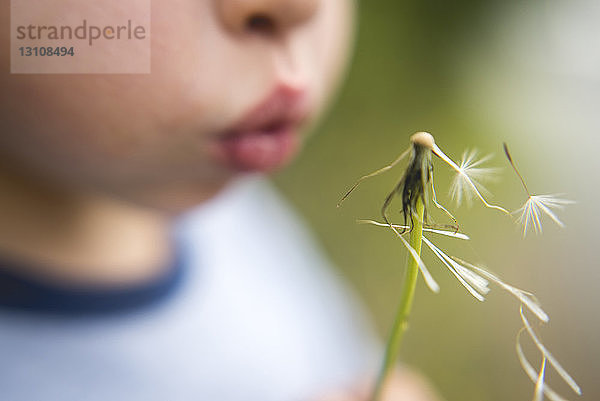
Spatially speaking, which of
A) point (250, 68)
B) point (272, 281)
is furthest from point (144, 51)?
point (272, 281)

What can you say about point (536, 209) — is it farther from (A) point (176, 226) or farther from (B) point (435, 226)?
(A) point (176, 226)

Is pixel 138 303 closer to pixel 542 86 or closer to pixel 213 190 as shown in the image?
pixel 213 190

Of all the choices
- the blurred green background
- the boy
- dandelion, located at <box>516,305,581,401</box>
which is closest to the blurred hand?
the boy

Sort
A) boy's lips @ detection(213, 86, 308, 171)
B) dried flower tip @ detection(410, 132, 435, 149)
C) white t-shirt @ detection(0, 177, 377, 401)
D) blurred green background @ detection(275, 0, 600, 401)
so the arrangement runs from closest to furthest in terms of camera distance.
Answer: dried flower tip @ detection(410, 132, 435, 149), boy's lips @ detection(213, 86, 308, 171), white t-shirt @ detection(0, 177, 377, 401), blurred green background @ detection(275, 0, 600, 401)

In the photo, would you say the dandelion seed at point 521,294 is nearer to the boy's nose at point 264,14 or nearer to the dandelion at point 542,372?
the dandelion at point 542,372

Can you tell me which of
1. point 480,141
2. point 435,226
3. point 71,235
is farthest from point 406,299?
point 480,141

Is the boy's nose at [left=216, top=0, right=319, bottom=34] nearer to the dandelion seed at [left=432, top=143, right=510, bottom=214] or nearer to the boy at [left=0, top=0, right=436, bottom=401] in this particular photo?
the boy at [left=0, top=0, right=436, bottom=401]

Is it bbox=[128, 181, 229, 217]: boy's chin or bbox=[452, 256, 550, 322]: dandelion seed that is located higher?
bbox=[128, 181, 229, 217]: boy's chin
